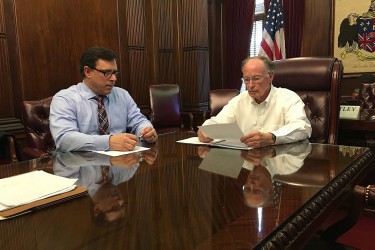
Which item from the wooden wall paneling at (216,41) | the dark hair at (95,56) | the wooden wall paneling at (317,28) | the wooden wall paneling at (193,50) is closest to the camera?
the dark hair at (95,56)

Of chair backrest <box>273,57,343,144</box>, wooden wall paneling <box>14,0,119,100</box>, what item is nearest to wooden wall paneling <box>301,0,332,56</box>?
chair backrest <box>273,57,343,144</box>

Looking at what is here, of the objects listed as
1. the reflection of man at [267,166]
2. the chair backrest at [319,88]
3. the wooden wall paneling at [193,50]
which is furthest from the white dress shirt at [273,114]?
the wooden wall paneling at [193,50]

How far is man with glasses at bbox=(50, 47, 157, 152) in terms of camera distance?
193 centimetres

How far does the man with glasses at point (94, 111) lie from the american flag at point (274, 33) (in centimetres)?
307

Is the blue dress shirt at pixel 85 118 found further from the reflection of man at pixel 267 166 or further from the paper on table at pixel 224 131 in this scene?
the reflection of man at pixel 267 166

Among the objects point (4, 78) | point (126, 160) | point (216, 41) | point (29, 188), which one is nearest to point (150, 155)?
point (126, 160)

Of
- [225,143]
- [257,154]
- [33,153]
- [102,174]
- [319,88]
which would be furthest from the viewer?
[33,153]

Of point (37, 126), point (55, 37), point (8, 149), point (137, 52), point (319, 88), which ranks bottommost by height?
point (8, 149)

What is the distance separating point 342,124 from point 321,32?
8.91 feet

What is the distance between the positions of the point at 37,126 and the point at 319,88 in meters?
2.38

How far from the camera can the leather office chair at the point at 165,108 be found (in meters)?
4.28

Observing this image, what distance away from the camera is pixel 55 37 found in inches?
147

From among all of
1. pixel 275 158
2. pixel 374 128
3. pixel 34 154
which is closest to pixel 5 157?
pixel 34 154

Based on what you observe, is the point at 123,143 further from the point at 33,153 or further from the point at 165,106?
the point at 165,106
